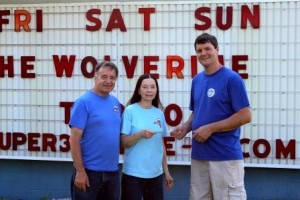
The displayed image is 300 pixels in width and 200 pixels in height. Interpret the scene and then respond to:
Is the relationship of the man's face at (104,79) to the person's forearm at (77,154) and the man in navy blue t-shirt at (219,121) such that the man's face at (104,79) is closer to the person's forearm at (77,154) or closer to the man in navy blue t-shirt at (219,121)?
the person's forearm at (77,154)

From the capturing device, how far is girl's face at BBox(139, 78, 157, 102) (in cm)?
456

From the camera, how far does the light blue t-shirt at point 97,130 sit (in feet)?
14.2

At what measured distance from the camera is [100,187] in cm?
446

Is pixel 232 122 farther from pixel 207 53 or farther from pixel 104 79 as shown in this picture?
pixel 104 79

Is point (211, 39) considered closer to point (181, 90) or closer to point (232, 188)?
point (232, 188)

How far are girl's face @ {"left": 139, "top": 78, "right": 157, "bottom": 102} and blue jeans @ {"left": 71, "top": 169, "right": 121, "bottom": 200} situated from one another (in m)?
0.72

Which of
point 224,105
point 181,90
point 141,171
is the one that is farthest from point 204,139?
point 181,90

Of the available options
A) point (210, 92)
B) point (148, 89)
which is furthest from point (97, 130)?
point (210, 92)

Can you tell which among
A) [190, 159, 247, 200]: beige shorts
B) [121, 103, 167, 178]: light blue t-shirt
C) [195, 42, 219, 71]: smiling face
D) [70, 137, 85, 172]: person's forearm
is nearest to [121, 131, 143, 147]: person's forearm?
[121, 103, 167, 178]: light blue t-shirt

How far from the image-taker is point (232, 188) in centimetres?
427

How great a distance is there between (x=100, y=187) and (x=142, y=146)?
1.68 feet

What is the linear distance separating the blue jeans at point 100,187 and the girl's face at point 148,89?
72 centimetres

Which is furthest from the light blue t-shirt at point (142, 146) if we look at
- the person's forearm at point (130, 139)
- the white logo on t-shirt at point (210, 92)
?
the white logo on t-shirt at point (210, 92)

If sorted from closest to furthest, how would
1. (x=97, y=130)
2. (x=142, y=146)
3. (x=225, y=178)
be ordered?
1. (x=225, y=178)
2. (x=97, y=130)
3. (x=142, y=146)
